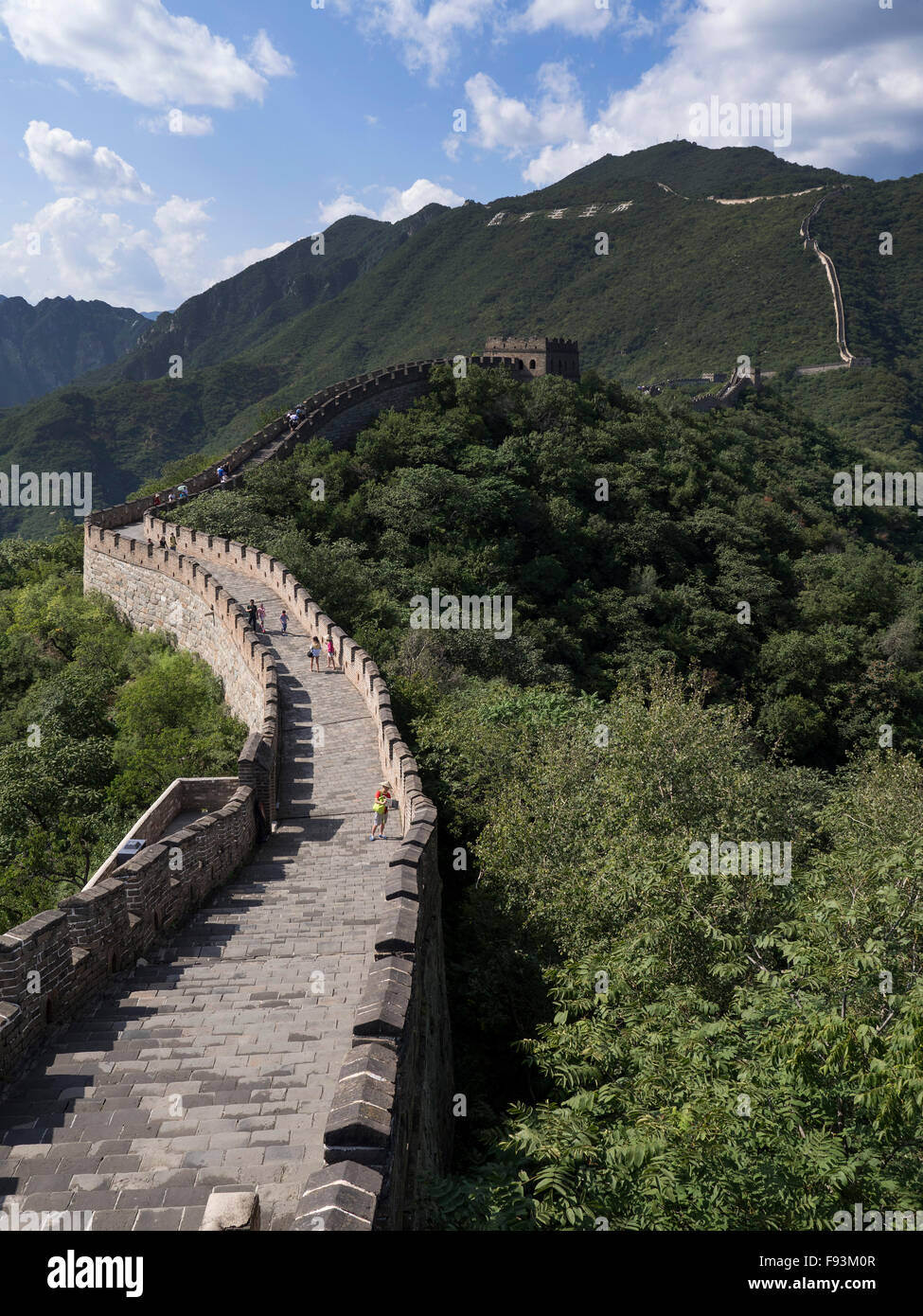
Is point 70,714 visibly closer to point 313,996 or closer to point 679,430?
point 313,996

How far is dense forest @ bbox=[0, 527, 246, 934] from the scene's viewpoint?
1448 centimetres

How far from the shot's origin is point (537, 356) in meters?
51.3

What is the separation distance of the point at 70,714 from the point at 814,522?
1584 inches

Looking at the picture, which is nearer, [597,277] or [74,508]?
[74,508]

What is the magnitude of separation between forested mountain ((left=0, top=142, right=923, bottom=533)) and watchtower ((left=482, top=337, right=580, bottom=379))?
35.0m

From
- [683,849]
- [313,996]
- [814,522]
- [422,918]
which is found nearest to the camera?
[313,996]

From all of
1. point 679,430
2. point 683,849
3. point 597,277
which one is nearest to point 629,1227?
point 683,849

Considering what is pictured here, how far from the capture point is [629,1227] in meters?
5.37

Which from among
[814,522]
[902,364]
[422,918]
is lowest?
[422,918]

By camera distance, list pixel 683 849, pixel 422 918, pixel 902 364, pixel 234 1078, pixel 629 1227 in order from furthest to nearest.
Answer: pixel 902 364 < pixel 683 849 < pixel 422 918 < pixel 234 1078 < pixel 629 1227
